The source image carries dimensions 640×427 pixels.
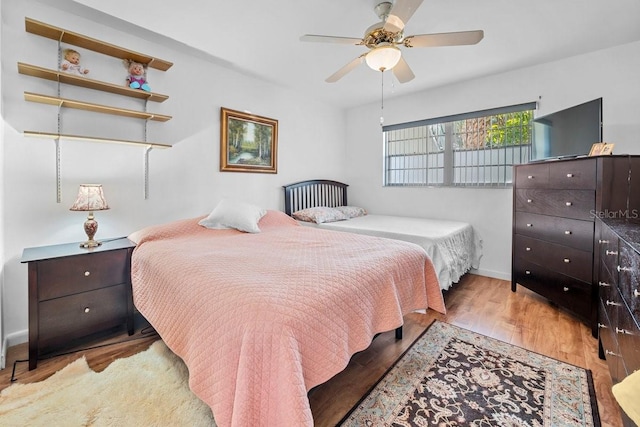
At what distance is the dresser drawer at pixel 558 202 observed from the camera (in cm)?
218

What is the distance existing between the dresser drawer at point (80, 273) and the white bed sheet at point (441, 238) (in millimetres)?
2061

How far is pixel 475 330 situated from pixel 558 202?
1300mm

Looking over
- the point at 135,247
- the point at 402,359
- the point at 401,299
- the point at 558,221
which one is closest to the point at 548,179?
the point at 558,221

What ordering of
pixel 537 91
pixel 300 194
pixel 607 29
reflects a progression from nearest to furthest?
1. pixel 607 29
2. pixel 537 91
3. pixel 300 194

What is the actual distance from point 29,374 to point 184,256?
3.78 ft

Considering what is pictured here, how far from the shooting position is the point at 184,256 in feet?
5.93

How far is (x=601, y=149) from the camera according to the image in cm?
226

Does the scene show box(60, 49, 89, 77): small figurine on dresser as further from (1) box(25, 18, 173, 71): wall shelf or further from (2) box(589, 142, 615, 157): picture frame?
(2) box(589, 142, 615, 157): picture frame

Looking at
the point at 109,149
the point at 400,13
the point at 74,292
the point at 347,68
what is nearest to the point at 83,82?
the point at 109,149

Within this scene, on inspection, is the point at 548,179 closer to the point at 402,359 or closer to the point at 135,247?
the point at 402,359

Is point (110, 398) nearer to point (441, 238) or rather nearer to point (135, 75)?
point (135, 75)

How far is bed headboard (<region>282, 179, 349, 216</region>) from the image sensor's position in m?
3.94

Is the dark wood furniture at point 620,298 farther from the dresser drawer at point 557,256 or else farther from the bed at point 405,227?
the bed at point 405,227

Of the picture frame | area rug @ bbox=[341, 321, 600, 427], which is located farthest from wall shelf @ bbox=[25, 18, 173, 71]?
the picture frame
